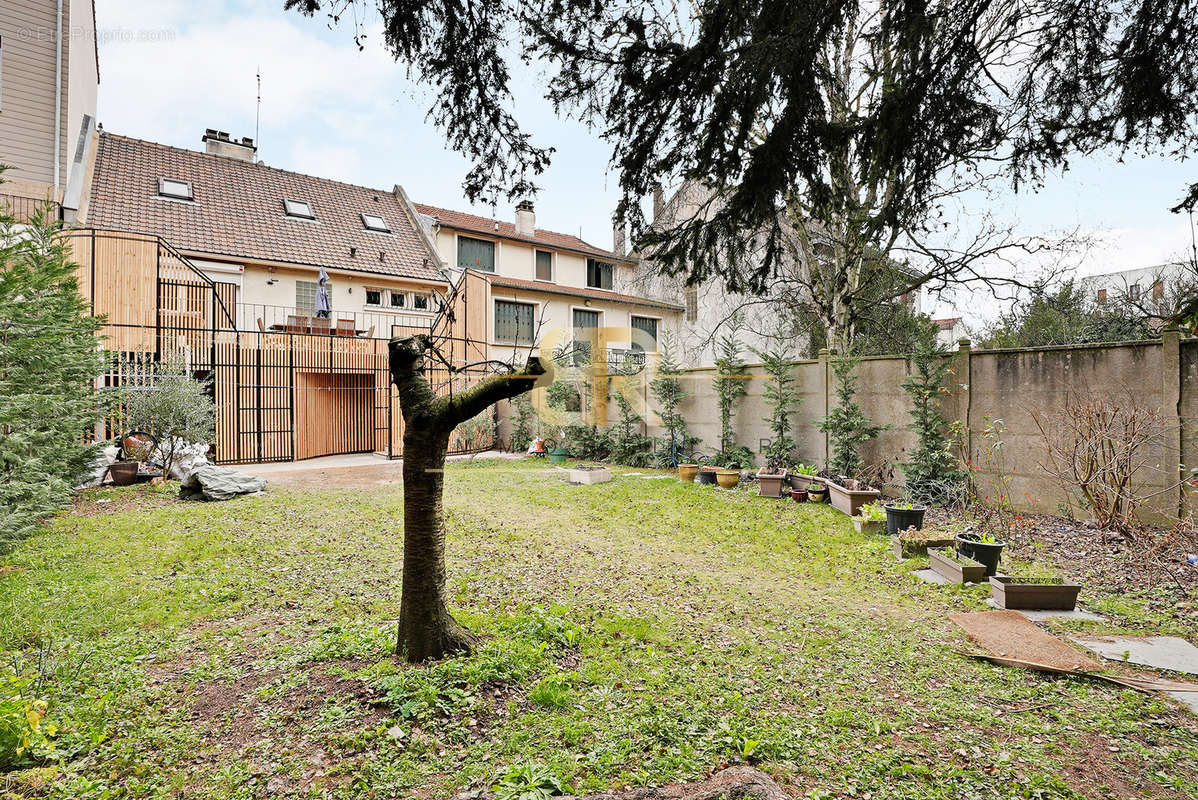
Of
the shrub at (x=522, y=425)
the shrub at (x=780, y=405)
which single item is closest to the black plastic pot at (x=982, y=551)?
the shrub at (x=780, y=405)

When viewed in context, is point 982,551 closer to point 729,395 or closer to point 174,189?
point 729,395

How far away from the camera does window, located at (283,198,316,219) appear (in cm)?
1850

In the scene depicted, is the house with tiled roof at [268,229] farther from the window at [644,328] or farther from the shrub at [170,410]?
the window at [644,328]

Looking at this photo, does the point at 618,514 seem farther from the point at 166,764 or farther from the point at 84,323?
the point at 84,323

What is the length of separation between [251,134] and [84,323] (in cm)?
1643

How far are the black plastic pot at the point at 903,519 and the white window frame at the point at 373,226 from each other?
18.9m

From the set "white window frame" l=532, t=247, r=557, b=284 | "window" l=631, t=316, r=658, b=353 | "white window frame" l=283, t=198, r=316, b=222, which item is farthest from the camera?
"window" l=631, t=316, r=658, b=353

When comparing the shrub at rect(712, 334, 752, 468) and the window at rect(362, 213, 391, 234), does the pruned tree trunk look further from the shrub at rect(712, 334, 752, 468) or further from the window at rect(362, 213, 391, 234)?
the window at rect(362, 213, 391, 234)

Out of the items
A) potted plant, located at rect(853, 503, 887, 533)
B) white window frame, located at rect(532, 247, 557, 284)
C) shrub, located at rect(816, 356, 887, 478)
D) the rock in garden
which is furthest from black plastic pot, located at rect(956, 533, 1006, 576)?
white window frame, located at rect(532, 247, 557, 284)

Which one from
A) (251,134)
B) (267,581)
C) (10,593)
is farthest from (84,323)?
(251,134)

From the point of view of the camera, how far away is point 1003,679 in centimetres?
327

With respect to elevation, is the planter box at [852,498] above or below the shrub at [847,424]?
below

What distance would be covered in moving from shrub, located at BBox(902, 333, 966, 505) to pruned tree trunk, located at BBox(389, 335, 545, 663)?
7.06m

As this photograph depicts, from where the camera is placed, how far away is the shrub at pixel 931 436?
7.79m
